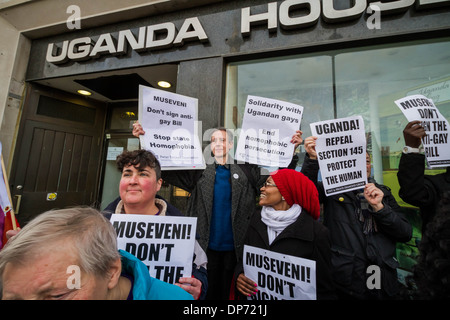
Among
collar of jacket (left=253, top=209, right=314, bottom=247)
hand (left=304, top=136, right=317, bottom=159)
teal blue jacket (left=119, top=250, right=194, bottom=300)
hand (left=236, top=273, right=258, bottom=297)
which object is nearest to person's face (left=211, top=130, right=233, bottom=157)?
hand (left=304, top=136, right=317, bottom=159)

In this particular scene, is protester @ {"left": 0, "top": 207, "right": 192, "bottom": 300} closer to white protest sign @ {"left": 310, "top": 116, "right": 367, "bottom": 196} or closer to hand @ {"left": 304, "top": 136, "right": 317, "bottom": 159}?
white protest sign @ {"left": 310, "top": 116, "right": 367, "bottom": 196}

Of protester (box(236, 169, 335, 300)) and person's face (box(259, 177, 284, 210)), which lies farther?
person's face (box(259, 177, 284, 210))

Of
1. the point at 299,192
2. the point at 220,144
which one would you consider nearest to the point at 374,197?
the point at 299,192

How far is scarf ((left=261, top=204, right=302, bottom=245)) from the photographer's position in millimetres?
1715

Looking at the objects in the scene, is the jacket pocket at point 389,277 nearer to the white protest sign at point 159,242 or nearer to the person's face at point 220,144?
the white protest sign at point 159,242

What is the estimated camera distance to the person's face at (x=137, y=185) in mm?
1583

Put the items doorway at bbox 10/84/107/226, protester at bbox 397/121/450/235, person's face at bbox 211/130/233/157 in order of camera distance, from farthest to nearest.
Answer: doorway at bbox 10/84/107/226, person's face at bbox 211/130/233/157, protester at bbox 397/121/450/235

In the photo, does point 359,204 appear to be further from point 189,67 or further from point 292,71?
point 189,67

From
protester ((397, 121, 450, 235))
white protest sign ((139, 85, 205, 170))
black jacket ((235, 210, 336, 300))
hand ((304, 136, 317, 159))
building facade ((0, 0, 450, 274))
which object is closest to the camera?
black jacket ((235, 210, 336, 300))

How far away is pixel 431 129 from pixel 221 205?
207 centimetres

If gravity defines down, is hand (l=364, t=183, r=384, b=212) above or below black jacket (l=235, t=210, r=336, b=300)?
above

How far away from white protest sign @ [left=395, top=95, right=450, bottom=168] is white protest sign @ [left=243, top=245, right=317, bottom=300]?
1495mm
